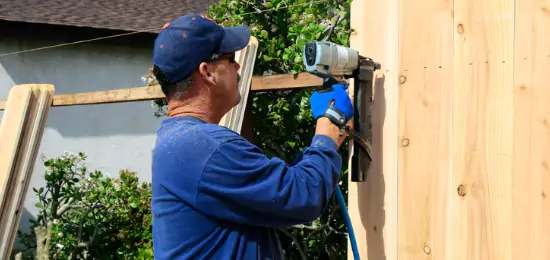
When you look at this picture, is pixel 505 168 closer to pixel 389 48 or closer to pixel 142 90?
pixel 389 48

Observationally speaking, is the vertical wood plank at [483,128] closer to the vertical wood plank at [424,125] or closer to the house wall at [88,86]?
the vertical wood plank at [424,125]

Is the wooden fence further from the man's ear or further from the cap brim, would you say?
the man's ear

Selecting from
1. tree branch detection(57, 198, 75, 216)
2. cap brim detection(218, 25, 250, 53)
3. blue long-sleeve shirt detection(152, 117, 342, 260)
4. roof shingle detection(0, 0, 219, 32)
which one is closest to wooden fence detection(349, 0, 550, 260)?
blue long-sleeve shirt detection(152, 117, 342, 260)

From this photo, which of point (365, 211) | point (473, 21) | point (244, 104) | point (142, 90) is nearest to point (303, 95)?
point (244, 104)

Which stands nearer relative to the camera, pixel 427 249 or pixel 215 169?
pixel 215 169

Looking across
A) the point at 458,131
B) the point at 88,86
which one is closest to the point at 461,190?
the point at 458,131

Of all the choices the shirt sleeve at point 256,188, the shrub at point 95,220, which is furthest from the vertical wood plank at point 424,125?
the shrub at point 95,220

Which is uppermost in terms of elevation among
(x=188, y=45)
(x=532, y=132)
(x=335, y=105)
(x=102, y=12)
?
(x=102, y=12)

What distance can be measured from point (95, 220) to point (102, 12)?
4853mm

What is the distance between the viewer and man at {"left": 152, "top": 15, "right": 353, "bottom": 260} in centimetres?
185

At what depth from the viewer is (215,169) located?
1849 millimetres

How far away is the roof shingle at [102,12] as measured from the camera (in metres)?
8.57

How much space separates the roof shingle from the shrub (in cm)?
314

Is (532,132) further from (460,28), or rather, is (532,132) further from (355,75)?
(355,75)
